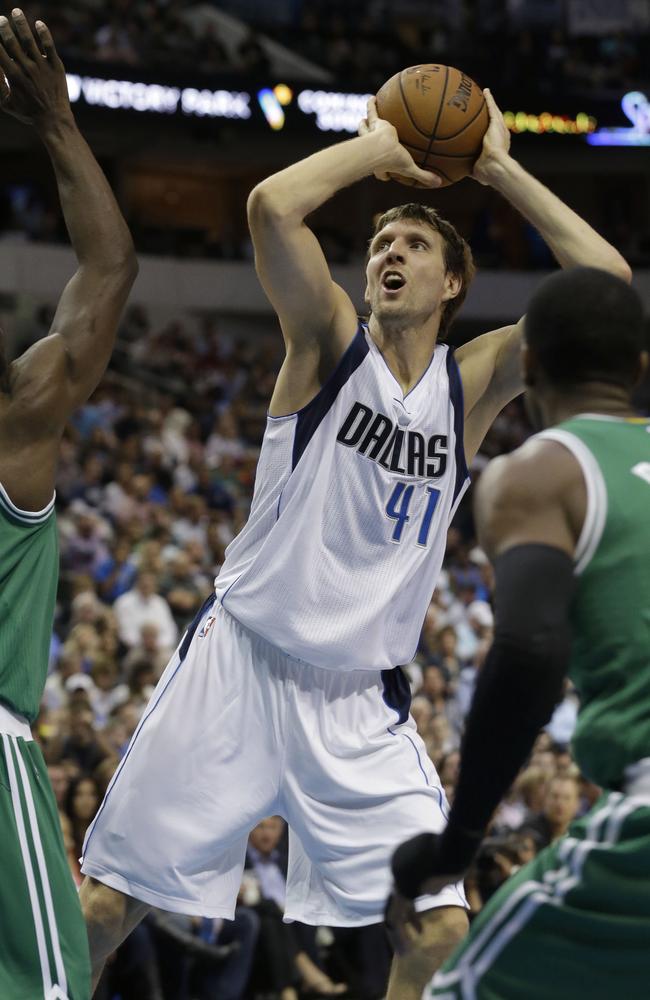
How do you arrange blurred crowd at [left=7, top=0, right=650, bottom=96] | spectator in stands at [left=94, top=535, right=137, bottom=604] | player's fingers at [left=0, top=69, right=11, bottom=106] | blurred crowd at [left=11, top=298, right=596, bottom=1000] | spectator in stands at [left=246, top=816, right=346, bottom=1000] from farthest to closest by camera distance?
blurred crowd at [left=7, top=0, right=650, bottom=96]
spectator in stands at [left=94, top=535, right=137, bottom=604]
spectator in stands at [left=246, top=816, right=346, bottom=1000]
blurred crowd at [left=11, top=298, right=596, bottom=1000]
player's fingers at [left=0, top=69, right=11, bottom=106]

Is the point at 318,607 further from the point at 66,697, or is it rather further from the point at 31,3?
the point at 31,3

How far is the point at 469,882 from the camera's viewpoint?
8.80m

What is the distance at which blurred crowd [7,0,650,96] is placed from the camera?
2130cm

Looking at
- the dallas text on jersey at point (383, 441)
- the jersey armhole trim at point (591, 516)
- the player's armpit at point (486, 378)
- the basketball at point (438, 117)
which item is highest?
the basketball at point (438, 117)

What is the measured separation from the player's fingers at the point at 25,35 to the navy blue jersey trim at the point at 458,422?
1.61 metres

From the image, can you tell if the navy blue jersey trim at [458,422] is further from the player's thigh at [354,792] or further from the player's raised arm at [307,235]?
the player's thigh at [354,792]

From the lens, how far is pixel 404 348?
4520 mm

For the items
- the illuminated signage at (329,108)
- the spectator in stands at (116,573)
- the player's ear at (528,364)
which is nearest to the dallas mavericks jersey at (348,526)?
the player's ear at (528,364)

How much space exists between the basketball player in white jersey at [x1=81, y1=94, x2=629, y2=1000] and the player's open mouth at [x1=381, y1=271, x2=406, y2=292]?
0.17m

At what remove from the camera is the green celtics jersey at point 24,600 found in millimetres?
3494

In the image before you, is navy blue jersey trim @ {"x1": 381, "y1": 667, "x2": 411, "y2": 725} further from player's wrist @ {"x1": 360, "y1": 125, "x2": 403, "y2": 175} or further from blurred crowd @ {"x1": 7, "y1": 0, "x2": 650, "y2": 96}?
blurred crowd @ {"x1": 7, "y1": 0, "x2": 650, "y2": 96}

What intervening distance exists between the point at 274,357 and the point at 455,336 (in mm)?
5449

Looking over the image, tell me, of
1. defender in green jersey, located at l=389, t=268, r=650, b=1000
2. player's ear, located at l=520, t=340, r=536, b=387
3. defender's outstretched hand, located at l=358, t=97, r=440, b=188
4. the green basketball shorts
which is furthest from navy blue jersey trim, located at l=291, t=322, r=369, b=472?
the green basketball shorts

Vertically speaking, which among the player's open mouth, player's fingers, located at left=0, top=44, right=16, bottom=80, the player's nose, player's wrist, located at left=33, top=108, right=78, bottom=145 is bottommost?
the player's open mouth
